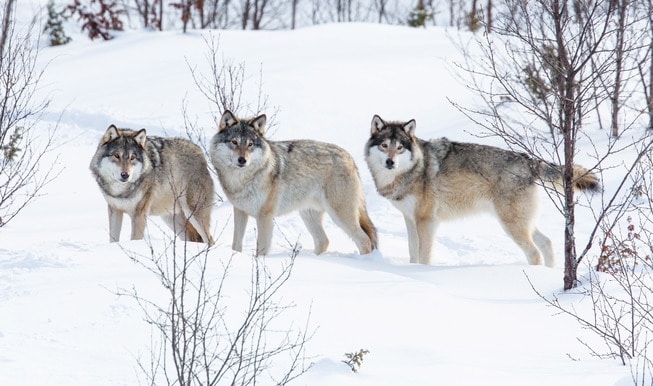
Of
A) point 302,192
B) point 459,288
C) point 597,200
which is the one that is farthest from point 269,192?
point 597,200

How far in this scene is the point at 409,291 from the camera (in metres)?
6.99

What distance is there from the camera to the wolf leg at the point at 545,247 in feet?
31.0

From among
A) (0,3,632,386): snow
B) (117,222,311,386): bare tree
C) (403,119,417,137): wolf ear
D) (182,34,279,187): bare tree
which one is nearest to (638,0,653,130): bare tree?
(0,3,632,386): snow

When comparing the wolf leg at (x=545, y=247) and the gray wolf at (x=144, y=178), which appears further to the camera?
the wolf leg at (x=545, y=247)

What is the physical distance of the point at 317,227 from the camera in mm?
9844

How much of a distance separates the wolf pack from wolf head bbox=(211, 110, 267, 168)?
1cm

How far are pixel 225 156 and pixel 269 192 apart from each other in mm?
589

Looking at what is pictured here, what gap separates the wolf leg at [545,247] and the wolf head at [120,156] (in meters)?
4.28

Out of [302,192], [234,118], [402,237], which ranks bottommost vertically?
[402,237]

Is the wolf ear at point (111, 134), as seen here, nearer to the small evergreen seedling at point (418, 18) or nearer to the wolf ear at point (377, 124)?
the wolf ear at point (377, 124)

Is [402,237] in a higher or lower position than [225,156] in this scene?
lower

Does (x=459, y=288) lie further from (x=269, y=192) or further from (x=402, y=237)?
(x=402, y=237)

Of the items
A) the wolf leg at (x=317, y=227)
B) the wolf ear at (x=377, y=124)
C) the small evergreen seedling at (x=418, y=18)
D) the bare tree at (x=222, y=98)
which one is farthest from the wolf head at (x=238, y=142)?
the small evergreen seedling at (x=418, y=18)

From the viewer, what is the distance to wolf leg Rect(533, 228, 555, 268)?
945 cm
